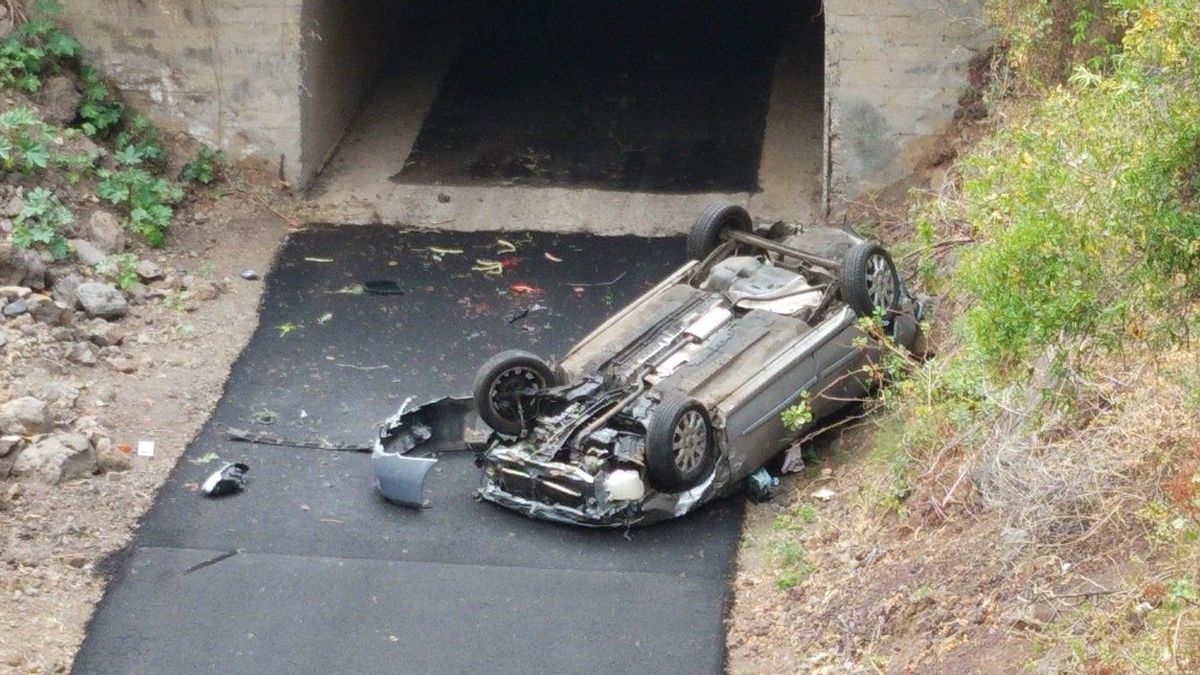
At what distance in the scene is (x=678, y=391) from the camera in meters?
11.2

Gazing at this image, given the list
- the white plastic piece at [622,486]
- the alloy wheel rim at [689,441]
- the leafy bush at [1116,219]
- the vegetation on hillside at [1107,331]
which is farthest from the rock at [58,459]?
the leafy bush at [1116,219]

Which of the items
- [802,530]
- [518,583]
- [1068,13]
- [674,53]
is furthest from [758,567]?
[674,53]

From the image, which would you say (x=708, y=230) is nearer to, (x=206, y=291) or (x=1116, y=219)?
(x=206, y=291)

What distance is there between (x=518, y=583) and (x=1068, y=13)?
277 inches

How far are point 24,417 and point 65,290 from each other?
8.24ft

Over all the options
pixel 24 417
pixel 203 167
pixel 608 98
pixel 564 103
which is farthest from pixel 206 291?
pixel 608 98

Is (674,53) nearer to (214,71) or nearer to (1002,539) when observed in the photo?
(214,71)

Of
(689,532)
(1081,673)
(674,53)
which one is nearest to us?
(1081,673)

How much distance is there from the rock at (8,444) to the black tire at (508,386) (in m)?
3.32

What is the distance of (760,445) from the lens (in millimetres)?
11508

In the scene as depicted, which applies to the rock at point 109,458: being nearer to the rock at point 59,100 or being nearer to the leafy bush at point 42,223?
the leafy bush at point 42,223

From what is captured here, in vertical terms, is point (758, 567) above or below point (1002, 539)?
below

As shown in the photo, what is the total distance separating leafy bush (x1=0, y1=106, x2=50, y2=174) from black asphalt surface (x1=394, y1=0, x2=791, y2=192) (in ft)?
12.6

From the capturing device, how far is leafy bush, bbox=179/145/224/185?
16406 mm
